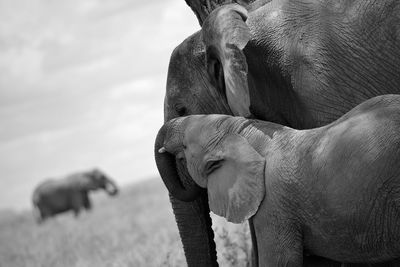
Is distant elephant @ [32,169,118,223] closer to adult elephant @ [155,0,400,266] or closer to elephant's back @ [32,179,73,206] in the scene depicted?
elephant's back @ [32,179,73,206]

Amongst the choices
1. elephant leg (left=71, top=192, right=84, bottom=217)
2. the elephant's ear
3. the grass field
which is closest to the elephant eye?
the elephant's ear

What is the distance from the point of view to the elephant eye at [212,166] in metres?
4.43

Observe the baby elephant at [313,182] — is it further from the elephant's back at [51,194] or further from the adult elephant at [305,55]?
the elephant's back at [51,194]

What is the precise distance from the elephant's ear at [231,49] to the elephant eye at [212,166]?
221 millimetres

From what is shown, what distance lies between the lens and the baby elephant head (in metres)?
4.27

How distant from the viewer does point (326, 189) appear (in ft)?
13.4

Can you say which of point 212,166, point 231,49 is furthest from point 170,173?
point 231,49

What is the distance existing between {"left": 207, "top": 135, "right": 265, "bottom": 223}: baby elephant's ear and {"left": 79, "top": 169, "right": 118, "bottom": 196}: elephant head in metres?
23.1

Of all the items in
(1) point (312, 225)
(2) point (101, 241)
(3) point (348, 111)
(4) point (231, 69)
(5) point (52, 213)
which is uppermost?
(4) point (231, 69)

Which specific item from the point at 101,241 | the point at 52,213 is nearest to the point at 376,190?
the point at 101,241

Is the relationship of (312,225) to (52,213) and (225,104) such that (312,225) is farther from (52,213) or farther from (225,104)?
(52,213)

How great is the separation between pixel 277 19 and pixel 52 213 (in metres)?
23.1

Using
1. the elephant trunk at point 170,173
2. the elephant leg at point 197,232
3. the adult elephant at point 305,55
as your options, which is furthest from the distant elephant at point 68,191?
the adult elephant at point 305,55

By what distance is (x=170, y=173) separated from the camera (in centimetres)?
495
